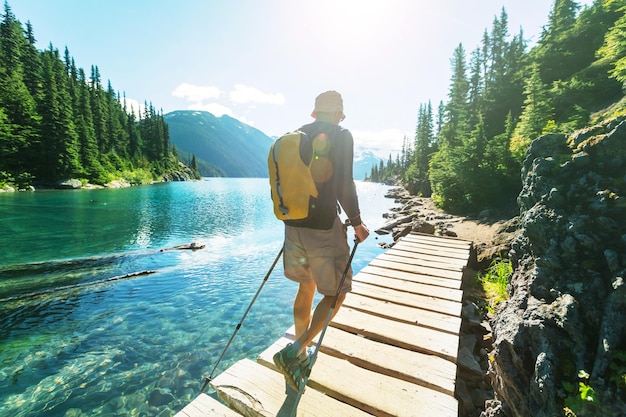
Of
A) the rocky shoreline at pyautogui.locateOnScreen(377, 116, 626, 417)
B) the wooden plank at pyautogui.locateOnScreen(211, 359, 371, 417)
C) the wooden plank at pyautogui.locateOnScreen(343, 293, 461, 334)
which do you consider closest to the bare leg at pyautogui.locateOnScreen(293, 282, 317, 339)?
the wooden plank at pyautogui.locateOnScreen(211, 359, 371, 417)

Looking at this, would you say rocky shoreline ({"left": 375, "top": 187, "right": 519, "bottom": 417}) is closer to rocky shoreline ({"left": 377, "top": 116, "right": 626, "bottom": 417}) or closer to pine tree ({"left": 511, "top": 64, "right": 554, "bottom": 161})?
rocky shoreline ({"left": 377, "top": 116, "right": 626, "bottom": 417})

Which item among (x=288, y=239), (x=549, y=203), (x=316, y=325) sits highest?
(x=549, y=203)

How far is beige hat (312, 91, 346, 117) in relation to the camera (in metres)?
2.90

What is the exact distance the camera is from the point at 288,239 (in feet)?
10.2

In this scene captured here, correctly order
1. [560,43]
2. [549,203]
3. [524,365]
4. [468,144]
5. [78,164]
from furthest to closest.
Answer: [78,164]
[560,43]
[468,144]
[549,203]
[524,365]

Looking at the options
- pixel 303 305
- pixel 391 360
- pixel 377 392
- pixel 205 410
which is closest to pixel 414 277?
pixel 391 360

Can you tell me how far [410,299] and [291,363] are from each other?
3519 mm

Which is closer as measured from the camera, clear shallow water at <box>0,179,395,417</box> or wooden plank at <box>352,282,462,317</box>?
wooden plank at <box>352,282,462,317</box>

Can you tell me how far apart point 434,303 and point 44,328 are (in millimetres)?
9574

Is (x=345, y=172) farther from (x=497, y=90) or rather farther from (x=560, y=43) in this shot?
(x=497, y=90)

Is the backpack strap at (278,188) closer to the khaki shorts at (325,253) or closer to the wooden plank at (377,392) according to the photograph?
the khaki shorts at (325,253)

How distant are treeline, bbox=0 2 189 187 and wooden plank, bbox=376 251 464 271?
189 feet

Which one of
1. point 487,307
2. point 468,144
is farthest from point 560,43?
point 487,307

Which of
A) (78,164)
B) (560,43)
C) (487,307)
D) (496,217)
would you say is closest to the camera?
(487,307)
